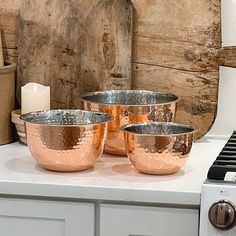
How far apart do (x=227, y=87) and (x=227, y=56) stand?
0.34ft

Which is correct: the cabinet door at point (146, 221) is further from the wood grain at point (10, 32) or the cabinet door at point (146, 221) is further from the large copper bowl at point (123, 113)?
the wood grain at point (10, 32)

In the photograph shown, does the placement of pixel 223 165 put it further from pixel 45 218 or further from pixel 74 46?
pixel 74 46

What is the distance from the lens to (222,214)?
1.35m

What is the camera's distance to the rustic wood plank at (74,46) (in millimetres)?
1838

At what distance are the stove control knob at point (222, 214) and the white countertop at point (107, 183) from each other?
4 centimetres

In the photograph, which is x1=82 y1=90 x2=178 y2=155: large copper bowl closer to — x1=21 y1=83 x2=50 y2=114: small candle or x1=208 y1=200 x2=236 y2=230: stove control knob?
x1=21 y1=83 x2=50 y2=114: small candle

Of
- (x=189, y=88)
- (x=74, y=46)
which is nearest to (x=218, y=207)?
(x=189, y=88)

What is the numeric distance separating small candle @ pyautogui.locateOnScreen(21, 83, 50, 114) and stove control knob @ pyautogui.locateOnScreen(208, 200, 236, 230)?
1.94ft

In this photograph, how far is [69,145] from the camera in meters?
1.49

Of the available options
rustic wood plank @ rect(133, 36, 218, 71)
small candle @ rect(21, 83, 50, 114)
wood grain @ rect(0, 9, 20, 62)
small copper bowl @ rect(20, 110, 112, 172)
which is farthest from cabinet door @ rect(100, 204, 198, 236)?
wood grain @ rect(0, 9, 20, 62)

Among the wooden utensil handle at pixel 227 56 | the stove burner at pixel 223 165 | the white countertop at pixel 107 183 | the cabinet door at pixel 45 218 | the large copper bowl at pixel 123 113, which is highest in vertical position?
the wooden utensil handle at pixel 227 56

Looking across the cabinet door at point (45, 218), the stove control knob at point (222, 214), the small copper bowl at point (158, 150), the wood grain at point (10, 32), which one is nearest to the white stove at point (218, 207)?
the stove control knob at point (222, 214)

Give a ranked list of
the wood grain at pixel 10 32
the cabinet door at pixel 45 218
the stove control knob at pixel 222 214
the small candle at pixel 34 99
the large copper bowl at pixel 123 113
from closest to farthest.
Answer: the stove control knob at pixel 222 214, the cabinet door at pixel 45 218, the large copper bowl at pixel 123 113, the small candle at pixel 34 99, the wood grain at pixel 10 32

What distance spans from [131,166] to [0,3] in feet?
2.11
